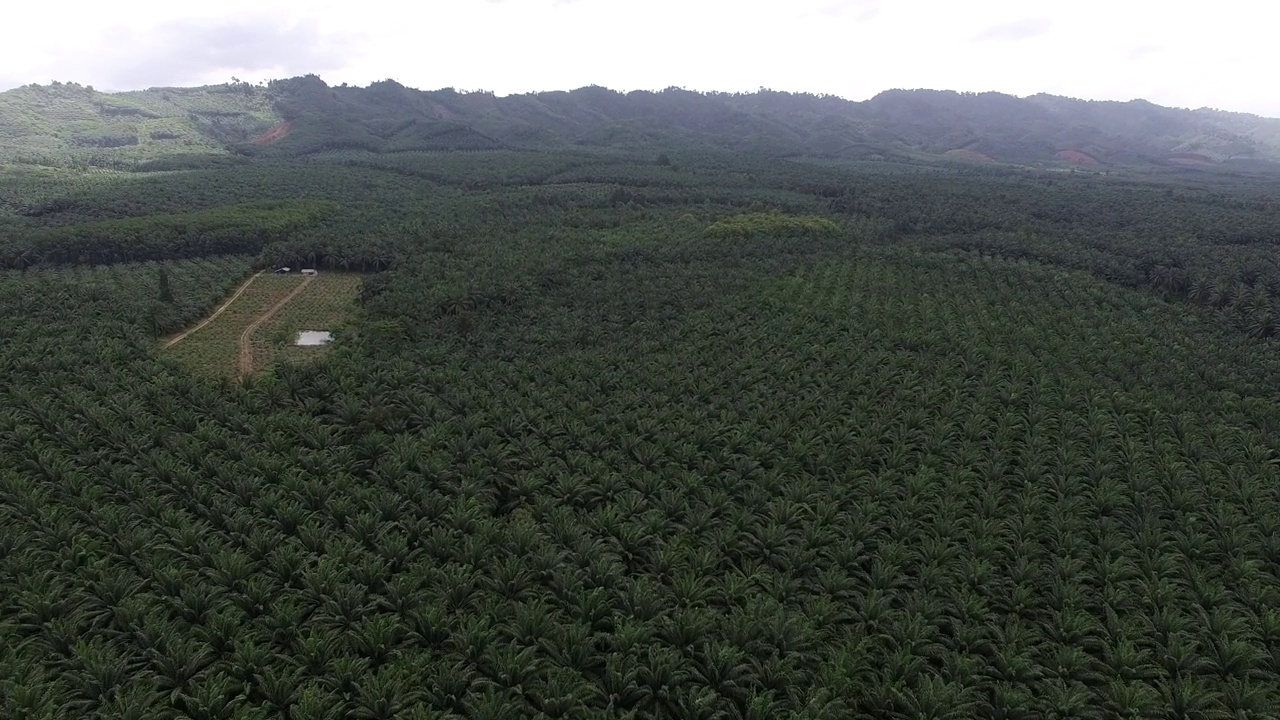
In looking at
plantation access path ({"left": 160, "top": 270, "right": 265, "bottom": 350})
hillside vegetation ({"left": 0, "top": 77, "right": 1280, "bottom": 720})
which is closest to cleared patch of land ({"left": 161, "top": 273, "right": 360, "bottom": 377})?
plantation access path ({"left": 160, "top": 270, "right": 265, "bottom": 350})

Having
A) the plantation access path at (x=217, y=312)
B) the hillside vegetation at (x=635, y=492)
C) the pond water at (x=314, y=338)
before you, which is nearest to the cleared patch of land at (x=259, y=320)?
the plantation access path at (x=217, y=312)

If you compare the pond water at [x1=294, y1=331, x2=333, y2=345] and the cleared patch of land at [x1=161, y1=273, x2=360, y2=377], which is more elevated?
the cleared patch of land at [x1=161, y1=273, x2=360, y2=377]

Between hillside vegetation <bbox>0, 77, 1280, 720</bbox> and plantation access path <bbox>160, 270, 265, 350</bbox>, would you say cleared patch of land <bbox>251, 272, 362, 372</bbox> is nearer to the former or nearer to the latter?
hillside vegetation <bbox>0, 77, 1280, 720</bbox>

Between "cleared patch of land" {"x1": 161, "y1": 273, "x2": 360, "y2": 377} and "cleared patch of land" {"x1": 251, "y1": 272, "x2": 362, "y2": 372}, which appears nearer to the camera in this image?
"cleared patch of land" {"x1": 161, "y1": 273, "x2": 360, "y2": 377}

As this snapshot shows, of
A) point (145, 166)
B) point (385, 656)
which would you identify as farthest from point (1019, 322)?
point (145, 166)

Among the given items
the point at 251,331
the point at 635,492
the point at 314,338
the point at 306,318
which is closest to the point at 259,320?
the point at 251,331

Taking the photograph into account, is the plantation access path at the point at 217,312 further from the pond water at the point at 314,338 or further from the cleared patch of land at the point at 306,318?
the pond water at the point at 314,338

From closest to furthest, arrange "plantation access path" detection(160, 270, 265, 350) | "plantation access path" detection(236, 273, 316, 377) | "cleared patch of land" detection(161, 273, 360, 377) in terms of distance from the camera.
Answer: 1. "plantation access path" detection(236, 273, 316, 377)
2. "cleared patch of land" detection(161, 273, 360, 377)
3. "plantation access path" detection(160, 270, 265, 350)

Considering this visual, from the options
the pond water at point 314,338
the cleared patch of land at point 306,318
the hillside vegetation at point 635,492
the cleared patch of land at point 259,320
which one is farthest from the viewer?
the pond water at point 314,338
